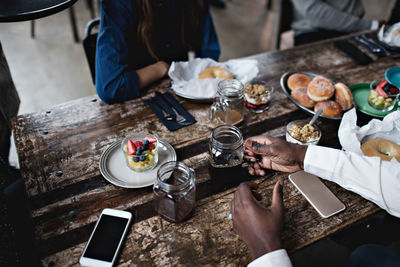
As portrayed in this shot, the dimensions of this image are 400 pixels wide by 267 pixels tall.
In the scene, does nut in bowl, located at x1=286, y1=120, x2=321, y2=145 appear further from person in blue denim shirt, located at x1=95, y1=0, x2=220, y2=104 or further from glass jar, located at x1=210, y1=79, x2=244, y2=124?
person in blue denim shirt, located at x1=95, y1=0, x2=220, y2=104

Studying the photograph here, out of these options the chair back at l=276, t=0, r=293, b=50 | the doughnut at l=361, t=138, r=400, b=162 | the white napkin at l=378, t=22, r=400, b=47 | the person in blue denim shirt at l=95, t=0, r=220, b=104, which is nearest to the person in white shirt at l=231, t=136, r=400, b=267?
the doughnut at l=361, t=138, r=400, b=162

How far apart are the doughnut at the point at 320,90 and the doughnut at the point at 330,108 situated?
0.09 feet

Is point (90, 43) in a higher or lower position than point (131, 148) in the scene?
higher

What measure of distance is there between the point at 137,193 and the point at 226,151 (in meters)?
0.34

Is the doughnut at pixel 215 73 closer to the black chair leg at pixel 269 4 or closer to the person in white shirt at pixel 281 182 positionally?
the person in white shirt at pixel 281 182

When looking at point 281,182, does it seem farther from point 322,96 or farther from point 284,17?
point 284,17

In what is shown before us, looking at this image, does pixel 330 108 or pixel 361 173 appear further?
pixel 330 108

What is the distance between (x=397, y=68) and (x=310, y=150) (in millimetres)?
854

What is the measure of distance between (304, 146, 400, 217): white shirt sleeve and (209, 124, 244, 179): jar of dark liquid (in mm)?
237

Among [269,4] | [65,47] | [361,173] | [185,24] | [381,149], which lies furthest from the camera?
[269,4]

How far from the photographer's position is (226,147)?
109 centimetres

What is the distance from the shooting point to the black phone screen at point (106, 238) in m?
0.89

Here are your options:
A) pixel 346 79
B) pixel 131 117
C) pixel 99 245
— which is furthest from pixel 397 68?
pixel 99 245

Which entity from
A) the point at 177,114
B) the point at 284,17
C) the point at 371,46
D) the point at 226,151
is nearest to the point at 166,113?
the point at 177,114
